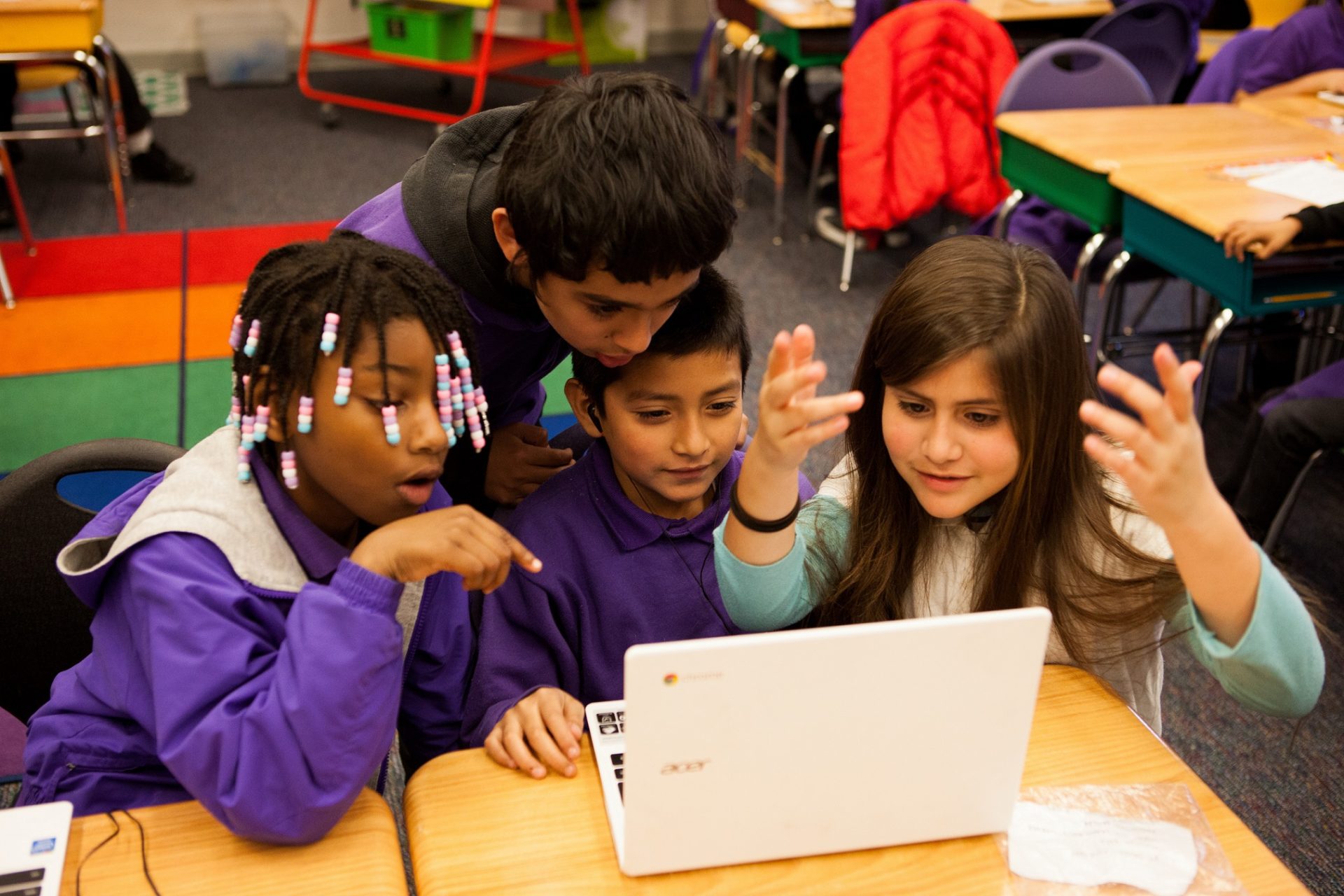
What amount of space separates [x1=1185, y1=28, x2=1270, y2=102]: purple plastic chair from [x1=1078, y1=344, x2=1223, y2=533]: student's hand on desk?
3.02 meters

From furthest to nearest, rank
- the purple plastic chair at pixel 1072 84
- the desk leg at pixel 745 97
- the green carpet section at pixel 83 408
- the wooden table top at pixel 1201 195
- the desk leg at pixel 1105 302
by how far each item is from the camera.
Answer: the desk leg at pixel 745 97 < the purple plastic chair at pixel 1072 84 < the green carpet section at pixel 83 408 < the desk leg at pixel 1105 302 < the wooden table top at pixel 1201 195

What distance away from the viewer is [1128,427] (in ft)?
2.61

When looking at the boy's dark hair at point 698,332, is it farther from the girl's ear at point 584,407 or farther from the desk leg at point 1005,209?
the desk leg at point 1005,209

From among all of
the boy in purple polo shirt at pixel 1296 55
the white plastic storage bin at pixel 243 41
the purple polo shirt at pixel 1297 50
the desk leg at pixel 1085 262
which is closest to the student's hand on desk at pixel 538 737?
the desk leg at pixel 1085 262

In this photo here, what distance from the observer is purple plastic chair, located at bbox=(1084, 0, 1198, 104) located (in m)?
3.60

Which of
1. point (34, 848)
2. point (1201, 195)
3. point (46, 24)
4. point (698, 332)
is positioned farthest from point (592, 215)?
point (46, 24)

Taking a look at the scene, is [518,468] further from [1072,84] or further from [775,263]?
[775,263]

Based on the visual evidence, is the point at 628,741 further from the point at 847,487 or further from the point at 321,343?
the point at 847,487

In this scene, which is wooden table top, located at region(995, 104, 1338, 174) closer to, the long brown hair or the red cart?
the long brown hair

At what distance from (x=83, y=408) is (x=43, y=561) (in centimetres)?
192

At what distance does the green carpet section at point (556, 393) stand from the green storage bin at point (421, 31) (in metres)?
2.34

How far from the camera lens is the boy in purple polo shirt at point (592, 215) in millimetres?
1096

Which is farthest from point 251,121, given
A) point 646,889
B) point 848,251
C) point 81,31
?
point 646,889

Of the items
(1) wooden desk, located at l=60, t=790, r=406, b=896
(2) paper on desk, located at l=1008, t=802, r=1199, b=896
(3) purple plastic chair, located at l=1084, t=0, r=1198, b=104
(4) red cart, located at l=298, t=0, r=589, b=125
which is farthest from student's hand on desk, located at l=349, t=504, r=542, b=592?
(4) red cart, located at l=298, t=0, r=589, b=125
